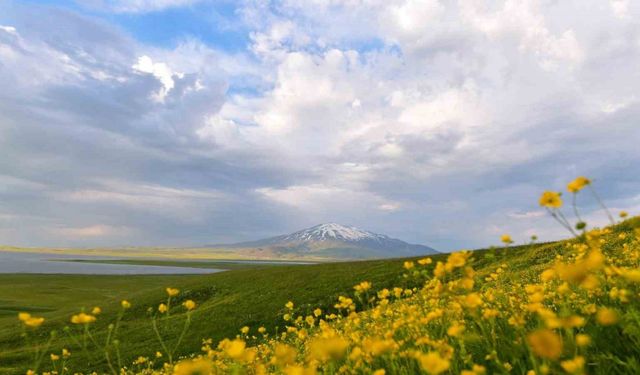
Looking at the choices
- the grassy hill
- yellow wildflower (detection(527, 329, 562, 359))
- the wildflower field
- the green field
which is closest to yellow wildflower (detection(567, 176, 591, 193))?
the wildflower field

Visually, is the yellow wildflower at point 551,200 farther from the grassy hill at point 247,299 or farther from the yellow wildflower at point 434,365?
the grassy hill at point 247,299

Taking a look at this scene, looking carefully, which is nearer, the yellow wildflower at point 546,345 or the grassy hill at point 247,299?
the yellow wildflower at point 546,345

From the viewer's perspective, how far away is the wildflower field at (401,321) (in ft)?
12.0

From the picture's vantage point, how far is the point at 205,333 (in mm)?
32469

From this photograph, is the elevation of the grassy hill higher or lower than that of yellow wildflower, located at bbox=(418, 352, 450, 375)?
lower

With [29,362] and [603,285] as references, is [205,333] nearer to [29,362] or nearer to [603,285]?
[29,362]

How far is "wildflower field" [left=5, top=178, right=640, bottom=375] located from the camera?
366cm

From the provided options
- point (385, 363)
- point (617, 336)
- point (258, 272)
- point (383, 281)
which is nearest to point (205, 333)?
point (383, 281)

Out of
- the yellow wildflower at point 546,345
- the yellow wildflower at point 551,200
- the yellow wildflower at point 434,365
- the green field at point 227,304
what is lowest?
the green field at point 227,304

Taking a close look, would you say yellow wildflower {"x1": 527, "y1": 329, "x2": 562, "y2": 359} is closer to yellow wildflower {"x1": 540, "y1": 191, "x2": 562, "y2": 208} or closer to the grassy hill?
yellow wildflower {"x1": 540, "y1": 191, "x2": 562, "y2": 208}

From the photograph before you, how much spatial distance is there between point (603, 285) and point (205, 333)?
99.5 ft

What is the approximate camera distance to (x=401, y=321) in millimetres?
5879

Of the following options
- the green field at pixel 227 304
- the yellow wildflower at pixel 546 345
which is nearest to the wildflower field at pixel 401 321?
the yellow wildflower at pixel 546 345

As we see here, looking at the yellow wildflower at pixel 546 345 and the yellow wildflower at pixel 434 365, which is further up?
the yellow wildflower at pixel 546 345
